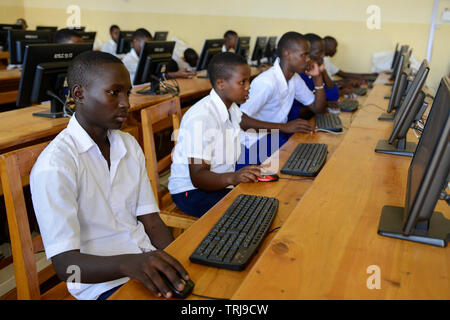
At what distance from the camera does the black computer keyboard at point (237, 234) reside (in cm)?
91

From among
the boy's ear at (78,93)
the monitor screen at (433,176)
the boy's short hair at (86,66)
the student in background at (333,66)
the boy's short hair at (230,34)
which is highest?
the boy's short hair at (86,66)

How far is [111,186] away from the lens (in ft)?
3.75

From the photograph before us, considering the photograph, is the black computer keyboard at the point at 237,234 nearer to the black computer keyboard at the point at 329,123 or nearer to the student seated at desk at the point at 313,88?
the black computer keyboard at the point at 329,123

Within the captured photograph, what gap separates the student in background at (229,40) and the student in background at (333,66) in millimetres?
1260

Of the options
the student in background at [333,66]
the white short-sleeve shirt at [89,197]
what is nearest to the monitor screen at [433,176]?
the white short-sleeve shirt at [89,197]

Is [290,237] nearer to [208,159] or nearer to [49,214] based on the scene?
[49,214]

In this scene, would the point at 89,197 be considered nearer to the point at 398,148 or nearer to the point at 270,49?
the point at 398,148

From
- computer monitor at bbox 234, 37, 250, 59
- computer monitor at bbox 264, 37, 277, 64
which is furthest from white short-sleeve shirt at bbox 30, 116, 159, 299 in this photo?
computer monitor at bbox 264, 37, 277, 64

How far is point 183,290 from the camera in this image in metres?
0.79

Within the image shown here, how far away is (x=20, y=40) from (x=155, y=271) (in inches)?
123

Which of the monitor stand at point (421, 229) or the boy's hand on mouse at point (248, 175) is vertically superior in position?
the monitor stand at point (421, 229)

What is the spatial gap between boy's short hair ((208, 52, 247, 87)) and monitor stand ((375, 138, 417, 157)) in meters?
0.67

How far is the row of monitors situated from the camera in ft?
2.54

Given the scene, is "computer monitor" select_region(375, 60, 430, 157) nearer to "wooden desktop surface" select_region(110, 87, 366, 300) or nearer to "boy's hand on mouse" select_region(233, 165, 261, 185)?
"wooden desktop surface" select_region(110, 87, 366, 300)
